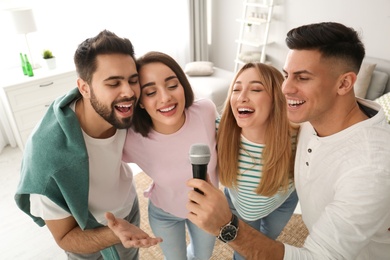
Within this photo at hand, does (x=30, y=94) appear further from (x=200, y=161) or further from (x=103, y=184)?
(x=200, y=161)

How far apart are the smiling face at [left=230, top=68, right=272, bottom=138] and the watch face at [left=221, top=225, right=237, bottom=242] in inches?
20.0

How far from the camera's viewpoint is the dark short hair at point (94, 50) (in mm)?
1235

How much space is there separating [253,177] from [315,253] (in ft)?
1.55

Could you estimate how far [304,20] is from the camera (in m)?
3.54

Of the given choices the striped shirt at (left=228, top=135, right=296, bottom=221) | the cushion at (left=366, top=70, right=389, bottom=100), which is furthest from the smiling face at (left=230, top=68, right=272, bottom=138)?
the cushion at (left=366, top=70, right=389, bottom=100)

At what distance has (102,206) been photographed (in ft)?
4.60

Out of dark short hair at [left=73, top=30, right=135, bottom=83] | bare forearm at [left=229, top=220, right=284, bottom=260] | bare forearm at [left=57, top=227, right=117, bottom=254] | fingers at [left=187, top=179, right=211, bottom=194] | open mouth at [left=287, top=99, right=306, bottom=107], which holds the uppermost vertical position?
Answer: dark short hair at [left=73, top=30, right=135, bottom=83]

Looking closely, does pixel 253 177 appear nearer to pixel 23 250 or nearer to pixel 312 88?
pixel 312 88

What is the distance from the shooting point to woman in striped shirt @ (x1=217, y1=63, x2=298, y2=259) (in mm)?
1322

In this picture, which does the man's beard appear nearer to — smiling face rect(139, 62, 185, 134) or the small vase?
smiling face rect(139, 62, 185, 134)

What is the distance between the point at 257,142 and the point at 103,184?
75 centimetres

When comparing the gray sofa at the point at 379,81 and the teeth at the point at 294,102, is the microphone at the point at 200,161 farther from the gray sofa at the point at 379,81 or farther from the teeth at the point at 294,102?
the gray sofa at the point at 379,81

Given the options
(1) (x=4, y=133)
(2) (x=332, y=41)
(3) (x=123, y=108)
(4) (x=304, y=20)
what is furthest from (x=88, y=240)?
(4) (x=304, y=20)

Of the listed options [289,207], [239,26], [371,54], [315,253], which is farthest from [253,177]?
[239,26]
